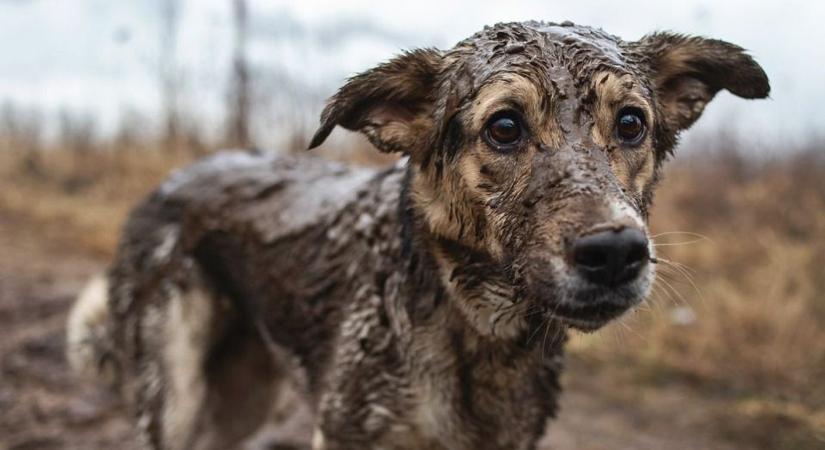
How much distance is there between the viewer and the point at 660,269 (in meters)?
2.50

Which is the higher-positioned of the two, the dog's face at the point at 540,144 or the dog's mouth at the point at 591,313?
the dog's face at the point at 540,144

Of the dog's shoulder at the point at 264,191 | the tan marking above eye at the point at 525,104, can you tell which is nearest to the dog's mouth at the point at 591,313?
the tan marking above eye at the point at 525,104

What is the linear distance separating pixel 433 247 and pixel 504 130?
49 centimetres

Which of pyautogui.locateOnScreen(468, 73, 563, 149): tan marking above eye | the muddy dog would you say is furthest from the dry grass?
pyautogui.locateOnScreen(468, 73, 563, 149): tan marking above eye

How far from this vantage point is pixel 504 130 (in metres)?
2.15

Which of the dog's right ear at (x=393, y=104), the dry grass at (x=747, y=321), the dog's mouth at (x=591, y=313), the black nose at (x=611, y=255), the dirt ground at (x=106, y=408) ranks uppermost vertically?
the dog's right ear at (x=393, y=104)

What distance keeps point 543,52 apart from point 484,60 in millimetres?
191

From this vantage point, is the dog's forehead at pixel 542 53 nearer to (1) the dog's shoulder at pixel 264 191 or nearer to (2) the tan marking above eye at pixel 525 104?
(2) the tan marking above eye at pixel 525 104

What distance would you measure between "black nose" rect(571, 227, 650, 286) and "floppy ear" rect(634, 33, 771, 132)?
92cm

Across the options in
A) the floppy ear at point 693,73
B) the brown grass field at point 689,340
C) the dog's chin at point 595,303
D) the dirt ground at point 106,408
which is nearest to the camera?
the dog's chin at point 595,303

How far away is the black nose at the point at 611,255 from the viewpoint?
1.74 metres

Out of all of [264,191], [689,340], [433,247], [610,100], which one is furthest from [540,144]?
[689,340]

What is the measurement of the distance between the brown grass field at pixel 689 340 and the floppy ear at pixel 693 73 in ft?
1.59

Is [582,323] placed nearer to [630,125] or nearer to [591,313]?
[591,313]
